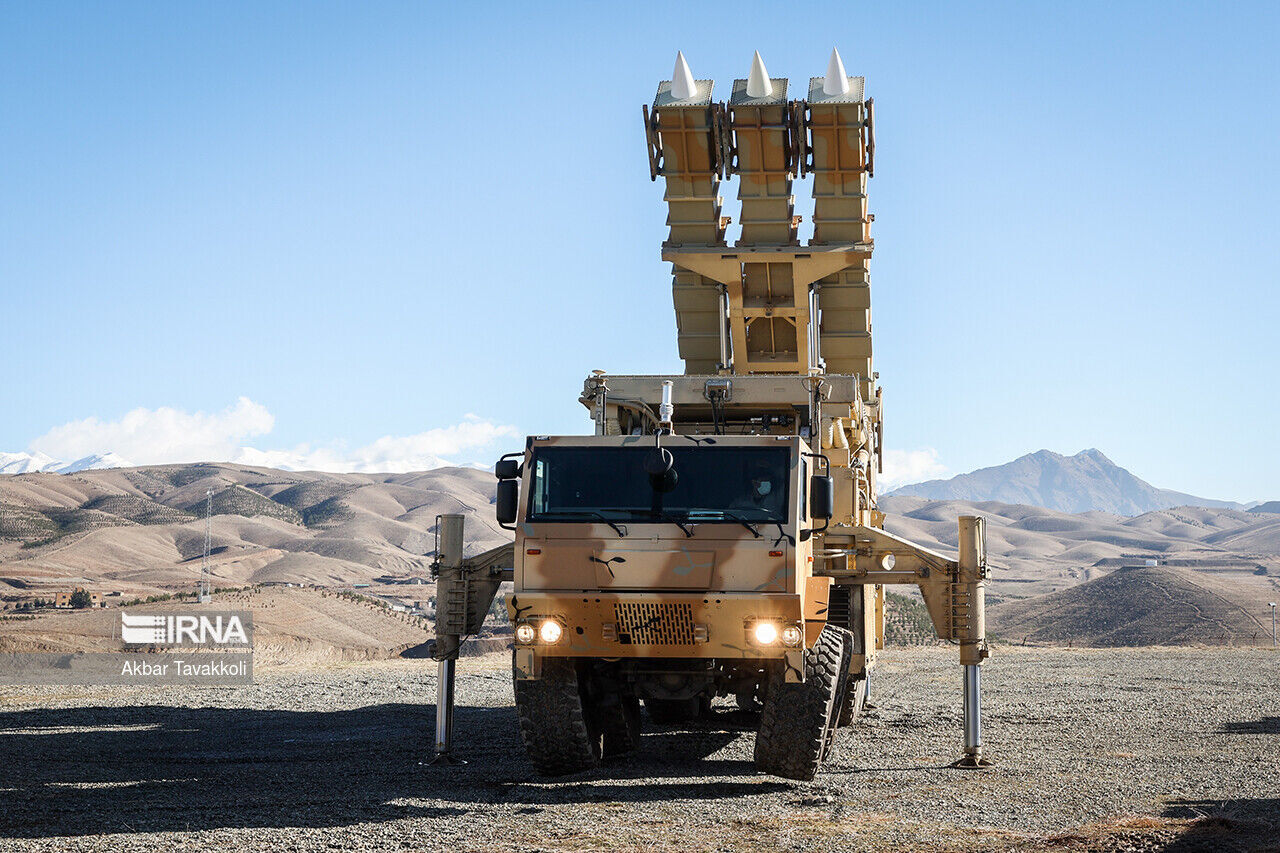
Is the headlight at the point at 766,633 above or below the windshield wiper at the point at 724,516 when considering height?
below

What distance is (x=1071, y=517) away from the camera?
198 metres

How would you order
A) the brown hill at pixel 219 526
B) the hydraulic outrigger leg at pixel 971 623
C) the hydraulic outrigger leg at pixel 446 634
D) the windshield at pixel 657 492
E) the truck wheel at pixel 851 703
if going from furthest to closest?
the brown hill at pixel 219 526 < the truck wheel at pixel 851 703 < the hydraulic outrigger leg at pixel 446 634 < the hydraulic outrigger leg at pixel 971 623 < the windshield at pixel 657 492

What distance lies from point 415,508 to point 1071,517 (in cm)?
11107

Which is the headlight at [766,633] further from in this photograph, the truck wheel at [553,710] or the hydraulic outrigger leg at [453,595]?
the hydraulic outrigger leg at [453,595]

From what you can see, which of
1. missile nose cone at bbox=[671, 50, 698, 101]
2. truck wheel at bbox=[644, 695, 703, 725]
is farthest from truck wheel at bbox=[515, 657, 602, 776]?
missile nose cone at bbox=[671, 50, 698, 101]

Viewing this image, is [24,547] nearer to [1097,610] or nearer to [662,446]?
[1097,610]

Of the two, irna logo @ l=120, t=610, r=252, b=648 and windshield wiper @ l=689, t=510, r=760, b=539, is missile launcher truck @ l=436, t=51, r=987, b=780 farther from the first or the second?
irna logo @ l=120, t=610, r=252, b=648

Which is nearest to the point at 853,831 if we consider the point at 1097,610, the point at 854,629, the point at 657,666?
the point at 657,666

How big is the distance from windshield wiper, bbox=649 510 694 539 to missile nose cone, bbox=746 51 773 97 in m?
5.68

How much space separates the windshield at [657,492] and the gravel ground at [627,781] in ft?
6.97

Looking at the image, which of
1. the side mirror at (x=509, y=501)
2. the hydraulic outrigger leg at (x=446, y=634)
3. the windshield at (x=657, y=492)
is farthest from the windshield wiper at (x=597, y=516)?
the hydraulic outrigger leg at (x=446, y=634)

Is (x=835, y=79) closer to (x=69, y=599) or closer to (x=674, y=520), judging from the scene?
(x=674, y=520)

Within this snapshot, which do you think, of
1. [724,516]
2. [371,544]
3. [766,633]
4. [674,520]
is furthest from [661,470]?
[371,544]

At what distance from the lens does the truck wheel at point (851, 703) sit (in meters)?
12.2
